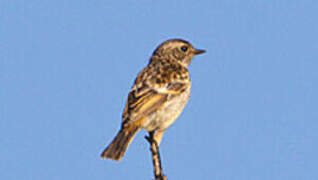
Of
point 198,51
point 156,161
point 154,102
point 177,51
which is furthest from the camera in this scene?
point 198,51

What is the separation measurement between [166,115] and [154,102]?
29cm

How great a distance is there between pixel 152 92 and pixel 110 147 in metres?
1.45

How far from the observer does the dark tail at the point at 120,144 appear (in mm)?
8195

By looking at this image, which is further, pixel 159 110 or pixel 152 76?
pixel 152 76

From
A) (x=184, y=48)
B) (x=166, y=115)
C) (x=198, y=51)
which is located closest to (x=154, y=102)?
(x=166, y=115)

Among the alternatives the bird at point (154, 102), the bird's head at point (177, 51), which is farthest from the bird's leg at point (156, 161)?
the bird's head at point (177, 51)

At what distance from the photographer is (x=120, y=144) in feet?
27.3

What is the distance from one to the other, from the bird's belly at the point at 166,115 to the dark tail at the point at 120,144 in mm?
317

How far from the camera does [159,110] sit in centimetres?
903

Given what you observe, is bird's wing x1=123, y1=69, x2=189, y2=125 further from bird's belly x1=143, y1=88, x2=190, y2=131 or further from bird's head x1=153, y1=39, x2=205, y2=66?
bird's head x1=153, y1=39, x2=205, y2=66

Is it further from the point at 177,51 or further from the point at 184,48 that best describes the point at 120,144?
the point at 184,48

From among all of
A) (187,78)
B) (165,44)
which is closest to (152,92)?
(187,78)

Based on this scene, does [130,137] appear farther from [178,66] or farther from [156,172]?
[178,66]

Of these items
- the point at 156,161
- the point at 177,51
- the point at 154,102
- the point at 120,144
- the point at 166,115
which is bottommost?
the point at 156,161
